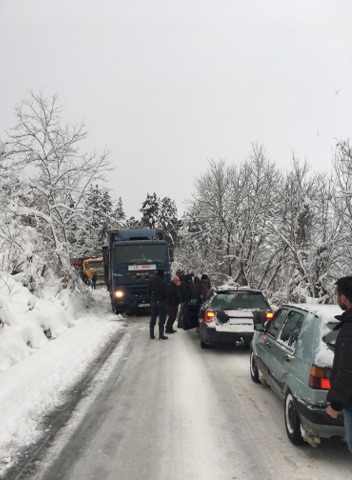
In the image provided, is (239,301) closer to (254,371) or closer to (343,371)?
(254,371)

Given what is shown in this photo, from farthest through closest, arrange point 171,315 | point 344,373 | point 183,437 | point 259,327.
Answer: point 171,315 → point 259,327 → point 183,437 → point 344,373

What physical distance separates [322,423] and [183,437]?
1552mm

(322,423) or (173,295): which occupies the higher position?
(173,295)

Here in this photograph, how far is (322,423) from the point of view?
384 cm

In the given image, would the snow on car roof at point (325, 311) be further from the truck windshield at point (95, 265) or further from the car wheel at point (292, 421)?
the truck windshield at point (95, 265)

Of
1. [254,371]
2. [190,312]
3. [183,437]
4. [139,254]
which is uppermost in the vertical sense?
[139,254]

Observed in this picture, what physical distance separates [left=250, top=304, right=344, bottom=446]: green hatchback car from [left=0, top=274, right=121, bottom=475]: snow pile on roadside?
9.40ft

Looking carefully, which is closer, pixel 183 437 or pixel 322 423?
pixel 322 423

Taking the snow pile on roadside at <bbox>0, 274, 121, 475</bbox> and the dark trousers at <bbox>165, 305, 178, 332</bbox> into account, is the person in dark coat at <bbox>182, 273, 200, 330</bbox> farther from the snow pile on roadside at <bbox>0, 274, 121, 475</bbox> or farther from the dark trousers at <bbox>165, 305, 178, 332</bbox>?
the snow pile on roadside at <bbox>0, 274, 121, 475</bbox>

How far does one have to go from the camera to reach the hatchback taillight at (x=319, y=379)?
390cm

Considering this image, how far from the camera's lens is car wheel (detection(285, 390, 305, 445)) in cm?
426

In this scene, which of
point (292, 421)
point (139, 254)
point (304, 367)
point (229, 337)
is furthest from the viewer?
point (139, 254)

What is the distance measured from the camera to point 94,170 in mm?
19578

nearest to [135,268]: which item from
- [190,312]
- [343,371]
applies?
[190,312]
